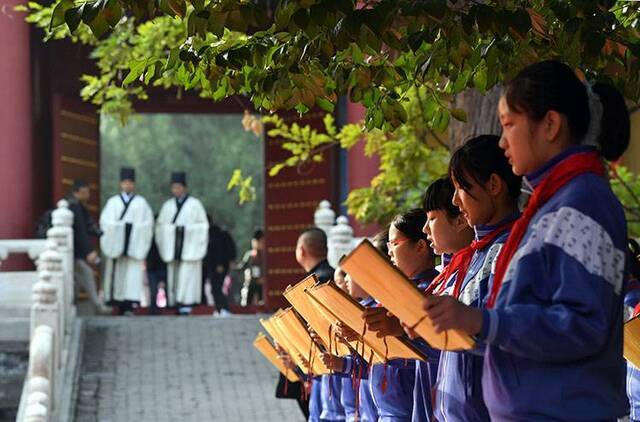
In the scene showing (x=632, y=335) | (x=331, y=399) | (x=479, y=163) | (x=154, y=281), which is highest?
(x=479, y=163)

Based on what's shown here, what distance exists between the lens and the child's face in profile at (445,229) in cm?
557

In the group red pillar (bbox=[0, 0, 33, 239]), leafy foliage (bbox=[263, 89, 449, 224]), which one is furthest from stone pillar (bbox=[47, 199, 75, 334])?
leafy foliage (bbox=[263, 89, 449, 224])

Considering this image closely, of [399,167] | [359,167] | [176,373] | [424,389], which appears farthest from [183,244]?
[424,389]

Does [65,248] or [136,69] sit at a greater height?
[136,69]

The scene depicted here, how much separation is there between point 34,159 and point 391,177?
9.26 metres

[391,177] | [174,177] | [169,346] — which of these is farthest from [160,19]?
[174,177]

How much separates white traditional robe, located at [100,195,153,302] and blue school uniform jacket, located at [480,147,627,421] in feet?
50.9

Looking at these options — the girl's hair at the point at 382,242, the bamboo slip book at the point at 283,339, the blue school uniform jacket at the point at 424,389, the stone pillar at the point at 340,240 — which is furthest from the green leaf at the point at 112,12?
the stone pillar at the point at 340,240

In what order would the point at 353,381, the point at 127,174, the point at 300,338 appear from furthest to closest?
1. the point at 127,174
2. the point at 353,381
3. the point at 300,338

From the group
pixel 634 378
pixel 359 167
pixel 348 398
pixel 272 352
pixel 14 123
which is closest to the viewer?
pixel 634 378

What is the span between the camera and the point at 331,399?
8.71 m

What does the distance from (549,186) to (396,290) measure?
43 cm

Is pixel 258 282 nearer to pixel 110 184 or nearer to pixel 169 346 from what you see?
pixel 169 346

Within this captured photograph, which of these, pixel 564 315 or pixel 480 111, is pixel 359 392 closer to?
pixel 564 315
